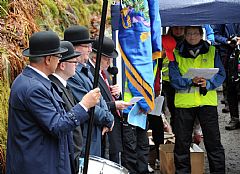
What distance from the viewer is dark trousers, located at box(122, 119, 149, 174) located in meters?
6.46

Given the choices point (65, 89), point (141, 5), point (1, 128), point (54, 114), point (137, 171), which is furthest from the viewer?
point (137, 171)

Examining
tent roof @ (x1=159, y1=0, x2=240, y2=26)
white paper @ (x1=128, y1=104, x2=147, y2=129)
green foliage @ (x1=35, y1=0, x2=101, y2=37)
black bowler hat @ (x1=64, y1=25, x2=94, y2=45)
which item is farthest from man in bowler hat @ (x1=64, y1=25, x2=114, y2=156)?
green foliage @ (x1=35, y1=0, x2=101, y2=37)

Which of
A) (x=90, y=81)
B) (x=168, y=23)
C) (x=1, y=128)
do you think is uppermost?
(x=168, y=23)

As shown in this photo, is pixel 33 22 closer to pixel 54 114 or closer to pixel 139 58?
pixel 139 58

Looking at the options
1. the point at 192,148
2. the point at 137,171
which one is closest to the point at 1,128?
the point at 137,171

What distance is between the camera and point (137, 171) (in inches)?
268

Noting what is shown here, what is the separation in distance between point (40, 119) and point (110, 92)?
200 cm

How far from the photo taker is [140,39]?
5.10 m

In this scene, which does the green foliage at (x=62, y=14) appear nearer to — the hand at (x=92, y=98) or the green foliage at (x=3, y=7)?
the green foliage at (x=3, y=7)

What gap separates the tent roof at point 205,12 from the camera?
6.18 meters

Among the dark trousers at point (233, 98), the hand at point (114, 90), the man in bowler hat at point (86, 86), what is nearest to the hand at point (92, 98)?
the man in bowler hat at point (86, 86)

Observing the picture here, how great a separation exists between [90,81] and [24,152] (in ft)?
4.85

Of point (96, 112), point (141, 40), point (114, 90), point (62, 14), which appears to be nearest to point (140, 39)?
point (141, 40)

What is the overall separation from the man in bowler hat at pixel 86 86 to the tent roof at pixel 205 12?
1.48 metres
